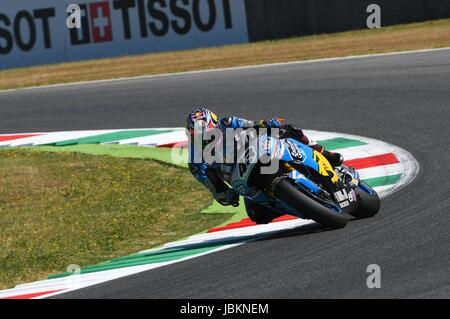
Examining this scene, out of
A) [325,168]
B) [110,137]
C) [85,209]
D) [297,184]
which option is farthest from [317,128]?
[297,184]

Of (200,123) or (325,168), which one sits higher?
(200,123)

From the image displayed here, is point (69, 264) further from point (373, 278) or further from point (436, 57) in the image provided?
point (436, 57)

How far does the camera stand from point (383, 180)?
10.3 m

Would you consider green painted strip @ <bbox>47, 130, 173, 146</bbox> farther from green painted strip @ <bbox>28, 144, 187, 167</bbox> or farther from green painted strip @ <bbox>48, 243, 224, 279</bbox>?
green painted strip @ <bbox>48, 243, 224, 279</bbox>

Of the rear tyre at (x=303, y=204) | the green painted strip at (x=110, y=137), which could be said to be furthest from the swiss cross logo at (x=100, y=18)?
the rear tyre at (x=303, y=204)

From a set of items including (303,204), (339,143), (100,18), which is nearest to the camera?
(303,204)

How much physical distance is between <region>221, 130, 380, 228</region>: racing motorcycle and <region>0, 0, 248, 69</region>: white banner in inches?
567

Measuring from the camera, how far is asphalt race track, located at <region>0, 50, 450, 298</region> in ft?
21.8

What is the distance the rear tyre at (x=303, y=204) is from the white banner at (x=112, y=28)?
1481 centimetres

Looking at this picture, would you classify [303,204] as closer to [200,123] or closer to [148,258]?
[200,123]

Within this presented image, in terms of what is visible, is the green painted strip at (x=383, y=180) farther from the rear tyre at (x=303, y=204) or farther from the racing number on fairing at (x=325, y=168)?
the rear tyre at (x=303, y=204)

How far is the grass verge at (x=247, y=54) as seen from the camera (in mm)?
19484

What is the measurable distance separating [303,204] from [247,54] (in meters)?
13.3
